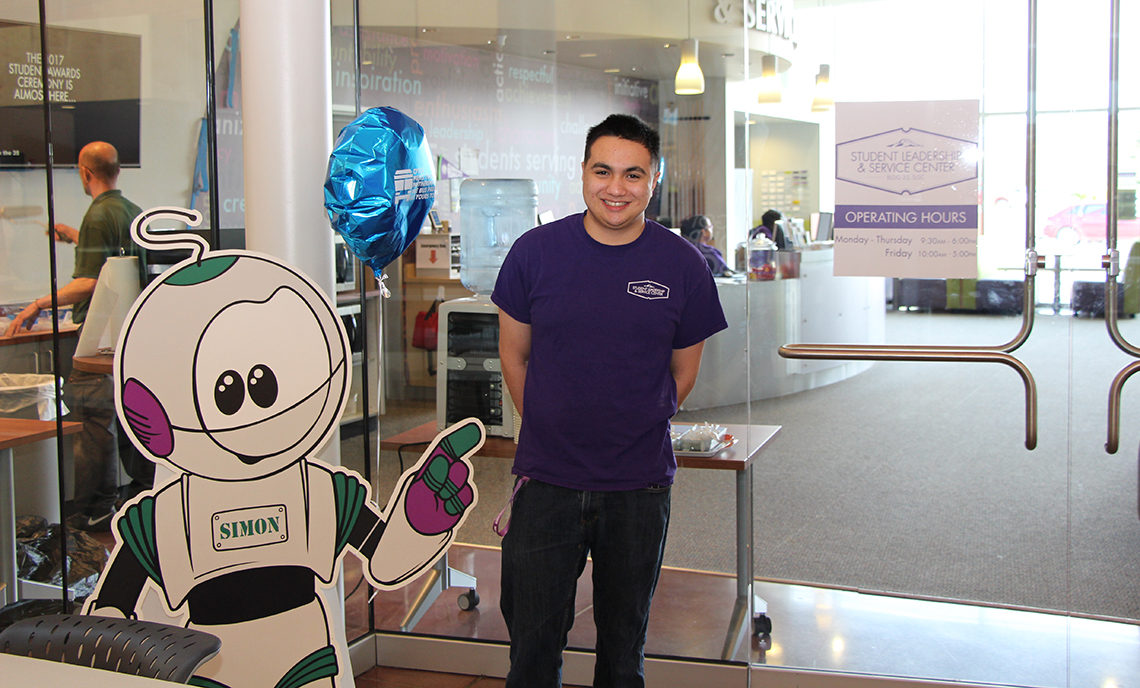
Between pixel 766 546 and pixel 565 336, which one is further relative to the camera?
pixel 766 546

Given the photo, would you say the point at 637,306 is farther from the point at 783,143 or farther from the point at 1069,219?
the point at 1069,219

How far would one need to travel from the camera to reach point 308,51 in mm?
2623

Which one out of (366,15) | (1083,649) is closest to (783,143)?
(366,15)

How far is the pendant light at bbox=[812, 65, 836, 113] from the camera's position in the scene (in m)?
3.10

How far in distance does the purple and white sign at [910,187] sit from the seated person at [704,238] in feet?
1.45

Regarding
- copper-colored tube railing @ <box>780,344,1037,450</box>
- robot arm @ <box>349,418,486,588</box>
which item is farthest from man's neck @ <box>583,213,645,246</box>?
copper-colored tube railing @ <box>780,344,1037,450</box>

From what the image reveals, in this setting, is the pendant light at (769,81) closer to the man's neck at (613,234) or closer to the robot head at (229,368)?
the man's neck at (613,234)

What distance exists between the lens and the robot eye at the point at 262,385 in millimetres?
2221

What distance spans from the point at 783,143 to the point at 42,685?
2495 mm

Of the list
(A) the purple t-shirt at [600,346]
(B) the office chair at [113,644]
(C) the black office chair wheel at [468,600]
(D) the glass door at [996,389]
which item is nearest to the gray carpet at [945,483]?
(D) the glass door at [996,389]

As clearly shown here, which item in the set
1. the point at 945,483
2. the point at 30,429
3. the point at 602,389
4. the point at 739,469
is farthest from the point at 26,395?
the point at 945,483

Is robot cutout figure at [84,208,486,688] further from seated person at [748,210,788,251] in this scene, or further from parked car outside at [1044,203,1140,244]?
parked car outside at [1044,203,1140,244]

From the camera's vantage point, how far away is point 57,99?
114 inches

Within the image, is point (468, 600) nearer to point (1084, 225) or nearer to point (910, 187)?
point (910, 187)
